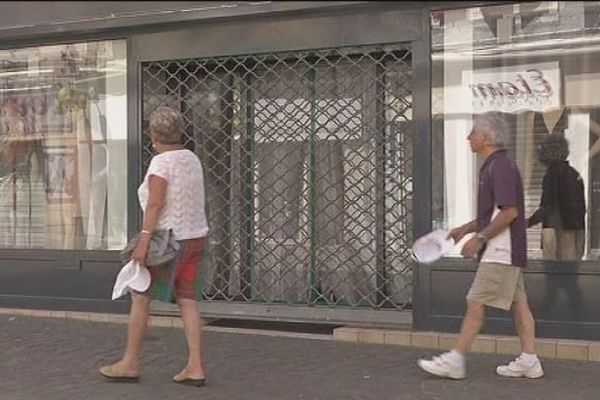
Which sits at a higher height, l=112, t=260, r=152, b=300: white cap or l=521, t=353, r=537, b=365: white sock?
l=112, t=260, r=152, b=300: white cap

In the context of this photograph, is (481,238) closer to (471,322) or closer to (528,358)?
(471,322)

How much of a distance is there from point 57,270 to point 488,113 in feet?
13.6

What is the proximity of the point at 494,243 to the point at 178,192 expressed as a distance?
1.99 metres

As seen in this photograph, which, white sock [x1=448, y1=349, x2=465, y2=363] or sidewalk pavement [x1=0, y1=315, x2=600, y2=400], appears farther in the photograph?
white sock [x1=448, y1=349, x2=465, y2=363]

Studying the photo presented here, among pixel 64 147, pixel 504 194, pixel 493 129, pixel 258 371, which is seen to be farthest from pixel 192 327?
pixel 64 147

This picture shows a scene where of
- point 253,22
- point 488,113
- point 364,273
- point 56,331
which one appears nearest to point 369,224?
point 364,273

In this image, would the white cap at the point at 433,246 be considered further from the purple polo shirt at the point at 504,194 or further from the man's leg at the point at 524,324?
the man's leg at the point at 524,324

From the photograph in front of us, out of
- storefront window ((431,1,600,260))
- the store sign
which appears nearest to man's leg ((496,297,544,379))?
storefront window ((431,1,600,260))

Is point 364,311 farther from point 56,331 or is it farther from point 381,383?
point 56,331

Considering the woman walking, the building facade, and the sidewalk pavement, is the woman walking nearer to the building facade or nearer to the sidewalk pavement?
the sidewalk pavement

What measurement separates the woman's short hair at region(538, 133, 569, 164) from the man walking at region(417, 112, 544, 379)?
4.65 feet

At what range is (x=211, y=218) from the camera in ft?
26.0

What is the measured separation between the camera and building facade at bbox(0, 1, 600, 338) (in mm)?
6832

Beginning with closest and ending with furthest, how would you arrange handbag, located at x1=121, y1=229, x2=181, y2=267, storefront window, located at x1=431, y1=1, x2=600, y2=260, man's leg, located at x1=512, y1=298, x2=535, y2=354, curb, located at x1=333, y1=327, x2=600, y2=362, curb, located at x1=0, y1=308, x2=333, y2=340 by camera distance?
handbag, located at x1=121, y1=229, x2=181, y2=267, man's leg, located at x1=512, y1=298, x2=535, y2=354, curb, located at x1=333, y1=327, x2=600, y2=362, storefront window, located at x1=431, y1=1, x2=600, y2=260, curb, located at x1=0, y1=308, x2=333, y2=340
